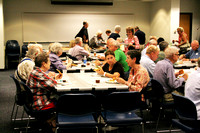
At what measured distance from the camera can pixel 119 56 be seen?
5.66 meters

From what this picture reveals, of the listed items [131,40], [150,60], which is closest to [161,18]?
[131,40]

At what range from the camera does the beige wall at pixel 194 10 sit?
1336 centimetres

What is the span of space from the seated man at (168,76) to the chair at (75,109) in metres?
1.53

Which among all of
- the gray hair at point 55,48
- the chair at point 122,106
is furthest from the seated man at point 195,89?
the gray hair at point 55,48

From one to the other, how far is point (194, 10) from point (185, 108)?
11517 mm

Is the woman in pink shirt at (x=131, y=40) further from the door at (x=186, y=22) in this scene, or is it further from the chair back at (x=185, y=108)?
the door at (x=186, y=22)

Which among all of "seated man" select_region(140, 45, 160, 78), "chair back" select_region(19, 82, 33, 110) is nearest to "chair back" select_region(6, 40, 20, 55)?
"seated man" select_region(140, 45, 160, 78)

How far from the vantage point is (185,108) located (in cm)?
307

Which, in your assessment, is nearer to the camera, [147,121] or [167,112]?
[147,121]

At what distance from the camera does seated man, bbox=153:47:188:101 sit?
14.1 feet

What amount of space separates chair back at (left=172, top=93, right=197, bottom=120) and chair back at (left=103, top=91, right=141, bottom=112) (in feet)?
1.57

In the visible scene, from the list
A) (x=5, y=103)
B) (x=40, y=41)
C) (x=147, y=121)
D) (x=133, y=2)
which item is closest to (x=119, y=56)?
(x=147, y=121)

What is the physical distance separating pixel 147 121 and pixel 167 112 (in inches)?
30.1

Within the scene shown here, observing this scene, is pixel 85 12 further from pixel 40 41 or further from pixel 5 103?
pixel 5 103
